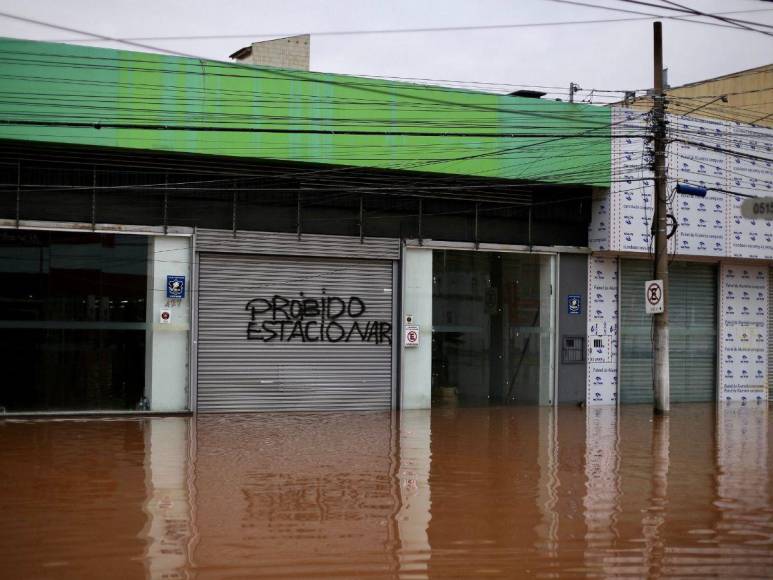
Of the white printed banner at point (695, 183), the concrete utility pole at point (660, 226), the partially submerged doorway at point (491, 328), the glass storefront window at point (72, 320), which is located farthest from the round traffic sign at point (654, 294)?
the glass storefront window at point (72, 320)

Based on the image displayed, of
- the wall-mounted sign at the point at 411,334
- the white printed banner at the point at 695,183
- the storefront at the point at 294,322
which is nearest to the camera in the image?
the storefront at the point at 294,322

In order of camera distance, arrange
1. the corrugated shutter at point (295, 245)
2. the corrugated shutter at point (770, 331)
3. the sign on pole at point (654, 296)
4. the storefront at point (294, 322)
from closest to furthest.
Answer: the corrugated shutter at point (295, 245) → the storefront at point (294, 322) → the sign on pole at point (654, 296) → the corrugated shutter at point (770, 331)

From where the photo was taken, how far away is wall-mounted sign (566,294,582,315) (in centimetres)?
2422

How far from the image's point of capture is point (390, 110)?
21.1 metres

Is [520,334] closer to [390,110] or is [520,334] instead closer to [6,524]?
[390,110]

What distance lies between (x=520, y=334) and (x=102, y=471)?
13158mm

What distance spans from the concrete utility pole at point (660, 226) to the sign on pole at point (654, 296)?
9 centimetres

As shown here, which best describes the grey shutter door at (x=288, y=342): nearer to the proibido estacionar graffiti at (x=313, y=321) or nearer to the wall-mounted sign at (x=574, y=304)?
the proibido estacionar graffiti at (x=313, y=321)

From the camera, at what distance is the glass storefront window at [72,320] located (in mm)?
19188

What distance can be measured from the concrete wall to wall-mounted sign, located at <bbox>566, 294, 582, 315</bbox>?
27.8ft

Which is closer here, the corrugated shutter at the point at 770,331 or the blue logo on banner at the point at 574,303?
the blue logo on banner at the point at 574,303

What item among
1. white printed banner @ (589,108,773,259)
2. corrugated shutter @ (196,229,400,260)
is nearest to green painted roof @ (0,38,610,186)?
white printed banner @ (589,108,773,259)

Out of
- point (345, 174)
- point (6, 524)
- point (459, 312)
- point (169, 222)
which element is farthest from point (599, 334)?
Answer: point (6, 524)

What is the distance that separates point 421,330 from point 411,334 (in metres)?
0.30
